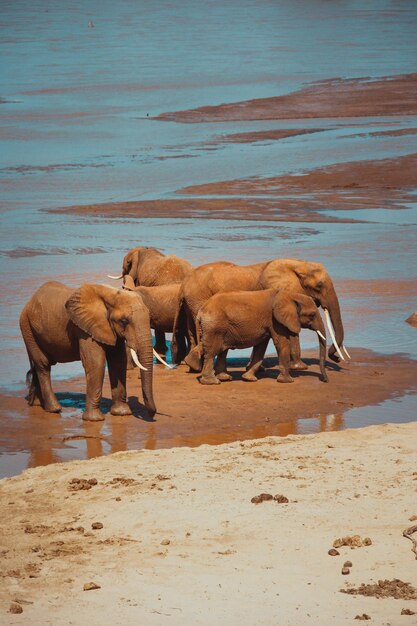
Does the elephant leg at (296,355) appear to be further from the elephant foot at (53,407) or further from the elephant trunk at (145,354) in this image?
the elephant foot at (53,407)

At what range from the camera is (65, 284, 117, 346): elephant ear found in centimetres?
1563

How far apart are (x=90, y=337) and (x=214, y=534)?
194 inches

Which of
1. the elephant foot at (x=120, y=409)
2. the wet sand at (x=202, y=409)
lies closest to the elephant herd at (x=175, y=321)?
the elephant foot at (x=120, y=409)

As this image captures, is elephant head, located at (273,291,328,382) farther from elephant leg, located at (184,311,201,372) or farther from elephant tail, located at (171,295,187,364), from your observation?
elephant tail, located at (171,295,187,364)

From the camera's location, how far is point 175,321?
18984mm

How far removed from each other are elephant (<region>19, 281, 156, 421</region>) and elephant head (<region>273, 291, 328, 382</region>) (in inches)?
93.3

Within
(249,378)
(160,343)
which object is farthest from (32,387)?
→ (160,343)

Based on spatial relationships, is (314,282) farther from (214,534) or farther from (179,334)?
(214,534)

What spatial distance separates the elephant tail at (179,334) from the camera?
19016mm

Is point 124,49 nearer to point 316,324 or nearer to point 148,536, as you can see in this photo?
point 316,324

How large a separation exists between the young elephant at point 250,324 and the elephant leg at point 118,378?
1.73 metres

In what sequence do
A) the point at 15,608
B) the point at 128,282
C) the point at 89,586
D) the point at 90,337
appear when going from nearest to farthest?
the point at 15,608 → the point at 89,586 → the point at 90,337 → the point at 128,282

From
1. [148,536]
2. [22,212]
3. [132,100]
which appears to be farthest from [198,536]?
[132,100]

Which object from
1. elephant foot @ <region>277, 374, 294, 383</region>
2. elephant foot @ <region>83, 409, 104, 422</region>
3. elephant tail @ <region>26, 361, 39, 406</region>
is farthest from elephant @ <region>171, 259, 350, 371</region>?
elephant foot @ <region>83, 409, 104, 422</region>
